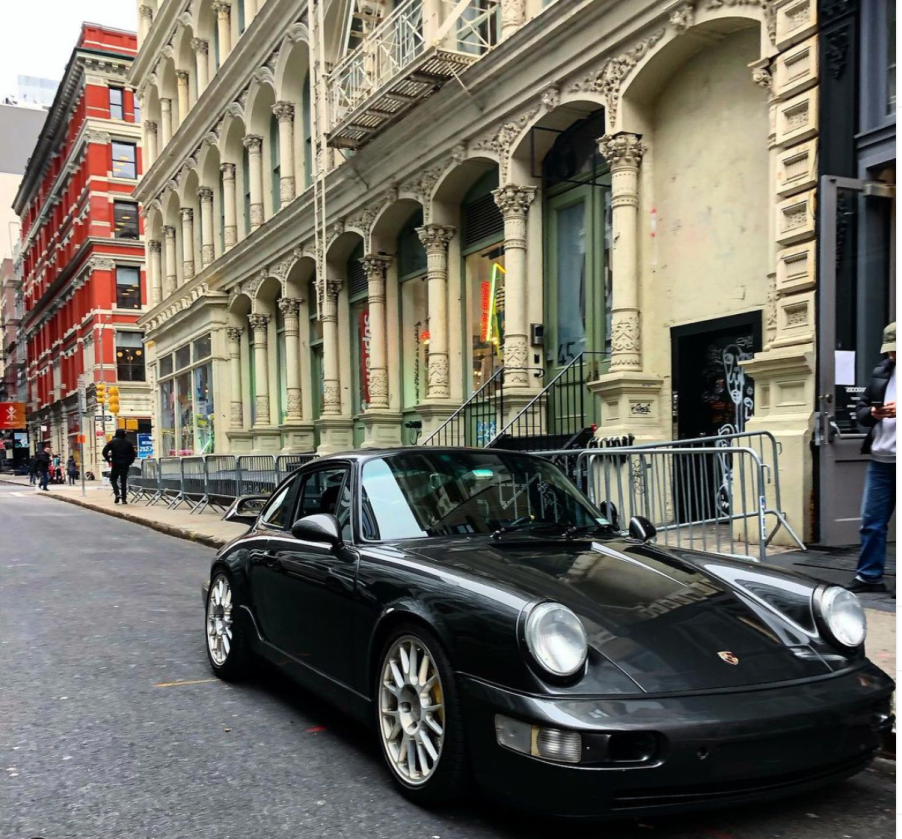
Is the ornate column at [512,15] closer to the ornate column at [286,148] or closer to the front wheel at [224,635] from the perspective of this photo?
the ornate column at [286,148]

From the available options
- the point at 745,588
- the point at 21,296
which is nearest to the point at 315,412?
the point at 745,588

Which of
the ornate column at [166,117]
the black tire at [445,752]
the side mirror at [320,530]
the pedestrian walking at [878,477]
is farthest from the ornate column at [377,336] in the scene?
the ornate column at [166,117]

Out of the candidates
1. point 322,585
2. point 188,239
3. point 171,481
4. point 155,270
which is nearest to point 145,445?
point 155,270

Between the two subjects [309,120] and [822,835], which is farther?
[309,120]

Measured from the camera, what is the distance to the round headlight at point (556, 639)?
279 cm

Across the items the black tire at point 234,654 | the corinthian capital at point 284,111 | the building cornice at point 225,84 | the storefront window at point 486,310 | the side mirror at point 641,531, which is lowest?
the black tire at point 234,654

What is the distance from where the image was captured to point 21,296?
76.9 meters

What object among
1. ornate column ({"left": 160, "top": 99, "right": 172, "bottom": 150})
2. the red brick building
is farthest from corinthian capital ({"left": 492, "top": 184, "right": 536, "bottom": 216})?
the red brick building

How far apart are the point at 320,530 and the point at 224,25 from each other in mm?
23180

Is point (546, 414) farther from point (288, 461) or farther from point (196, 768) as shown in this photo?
point (196, 768)

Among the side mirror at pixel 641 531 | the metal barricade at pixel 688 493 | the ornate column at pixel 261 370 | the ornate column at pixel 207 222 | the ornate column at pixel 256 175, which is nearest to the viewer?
the side mirror at pixel 641 531

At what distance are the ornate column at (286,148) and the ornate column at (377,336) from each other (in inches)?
168

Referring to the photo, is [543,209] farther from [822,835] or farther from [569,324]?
[822,835]

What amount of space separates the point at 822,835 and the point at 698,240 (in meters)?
7.89
